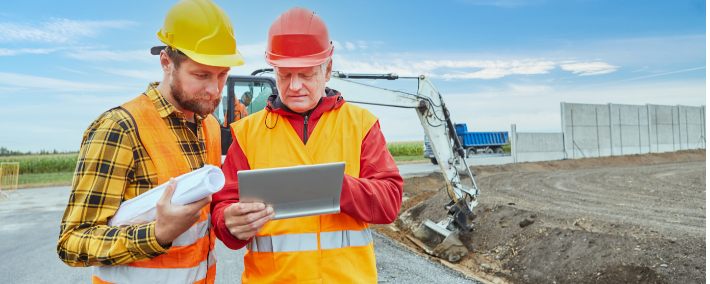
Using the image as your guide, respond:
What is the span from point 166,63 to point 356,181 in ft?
3.15

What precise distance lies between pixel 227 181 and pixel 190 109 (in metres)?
0.37

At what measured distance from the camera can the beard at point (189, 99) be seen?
1.68 metres

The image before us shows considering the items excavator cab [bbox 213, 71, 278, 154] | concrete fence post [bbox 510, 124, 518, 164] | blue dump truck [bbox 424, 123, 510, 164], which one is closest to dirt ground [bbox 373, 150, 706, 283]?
excavator cab [bbox 213, 71, 278, 154]

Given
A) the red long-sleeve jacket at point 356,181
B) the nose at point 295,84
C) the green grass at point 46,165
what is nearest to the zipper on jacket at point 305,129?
the red long-sleeve jacket at point 356,181

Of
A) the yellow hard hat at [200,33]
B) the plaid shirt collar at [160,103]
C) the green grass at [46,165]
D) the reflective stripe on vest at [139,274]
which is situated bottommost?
the green grass at [46,165]

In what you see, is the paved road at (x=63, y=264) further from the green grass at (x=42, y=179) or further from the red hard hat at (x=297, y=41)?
the green grass at (x=42, y=179)

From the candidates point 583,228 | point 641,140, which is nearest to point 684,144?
point 641,140

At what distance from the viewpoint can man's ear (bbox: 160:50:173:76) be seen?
1.71 metres

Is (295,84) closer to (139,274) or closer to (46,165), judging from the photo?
(139,274)

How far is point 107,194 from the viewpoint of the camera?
1412mm

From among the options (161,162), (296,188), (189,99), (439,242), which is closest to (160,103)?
(189,99)

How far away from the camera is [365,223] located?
1704 mm

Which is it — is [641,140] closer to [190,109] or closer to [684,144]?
[684,144]

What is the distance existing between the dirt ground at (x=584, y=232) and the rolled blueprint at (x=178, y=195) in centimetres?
522
